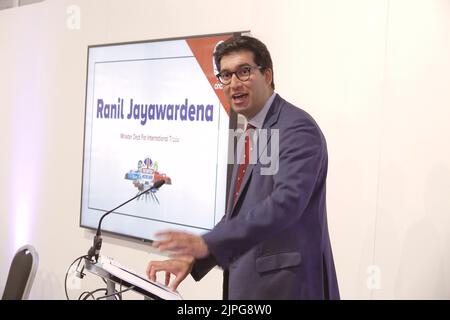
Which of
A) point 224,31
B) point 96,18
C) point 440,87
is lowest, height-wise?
point 440,87

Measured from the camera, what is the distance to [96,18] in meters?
3.56

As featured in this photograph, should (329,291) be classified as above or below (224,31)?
below

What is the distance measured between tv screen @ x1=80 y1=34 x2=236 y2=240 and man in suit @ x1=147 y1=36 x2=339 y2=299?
1171 mm

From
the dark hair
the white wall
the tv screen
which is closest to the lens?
the dark hair

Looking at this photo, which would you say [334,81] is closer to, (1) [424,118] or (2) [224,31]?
(1) [424,118]

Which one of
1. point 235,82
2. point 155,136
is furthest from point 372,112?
point 155,136

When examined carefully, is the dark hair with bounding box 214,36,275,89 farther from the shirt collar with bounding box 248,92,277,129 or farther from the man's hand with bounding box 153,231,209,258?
the man's hand with bounding box 153,231,209,258

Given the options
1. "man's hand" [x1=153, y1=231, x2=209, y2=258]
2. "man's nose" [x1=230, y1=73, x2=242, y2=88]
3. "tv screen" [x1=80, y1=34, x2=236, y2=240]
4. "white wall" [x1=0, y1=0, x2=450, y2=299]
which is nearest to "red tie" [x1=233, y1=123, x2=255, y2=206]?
"man's nose" [x1=230, y1=73, x2=242, y2=88]

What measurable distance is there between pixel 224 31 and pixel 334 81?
0.76 metres

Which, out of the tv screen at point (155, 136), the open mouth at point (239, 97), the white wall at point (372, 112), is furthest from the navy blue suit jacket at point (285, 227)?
the tv screen at point (155, 136)

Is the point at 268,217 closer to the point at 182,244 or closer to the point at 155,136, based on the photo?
the point at 182,244

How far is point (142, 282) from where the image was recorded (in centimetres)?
142

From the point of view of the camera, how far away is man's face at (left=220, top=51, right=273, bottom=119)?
154cm
